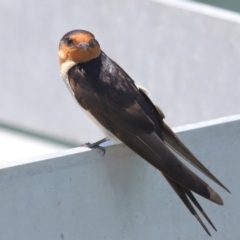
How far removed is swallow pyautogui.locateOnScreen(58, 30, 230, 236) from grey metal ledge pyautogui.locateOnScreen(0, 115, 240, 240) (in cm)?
7

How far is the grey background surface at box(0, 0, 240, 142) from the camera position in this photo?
4621 millimetres

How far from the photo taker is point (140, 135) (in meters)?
2.52

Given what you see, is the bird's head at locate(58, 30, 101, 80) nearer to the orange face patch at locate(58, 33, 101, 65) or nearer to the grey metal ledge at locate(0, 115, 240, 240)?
the orange face patch at locate(58, 33, 101, 65)

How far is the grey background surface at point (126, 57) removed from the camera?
462 cm

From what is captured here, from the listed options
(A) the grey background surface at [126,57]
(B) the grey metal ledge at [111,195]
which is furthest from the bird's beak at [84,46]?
(A) the grey background surface at [126,57]

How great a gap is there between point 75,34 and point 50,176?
0.98 metres

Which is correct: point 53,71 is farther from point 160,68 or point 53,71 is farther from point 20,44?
point 160,68

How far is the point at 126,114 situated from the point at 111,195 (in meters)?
0.43

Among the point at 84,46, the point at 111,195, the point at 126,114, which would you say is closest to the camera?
the point at 111,195

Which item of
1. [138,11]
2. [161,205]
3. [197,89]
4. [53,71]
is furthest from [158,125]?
[53,71]

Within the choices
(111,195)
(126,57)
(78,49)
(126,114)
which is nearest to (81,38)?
(78,49)

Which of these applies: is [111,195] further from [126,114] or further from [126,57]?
[126,57]

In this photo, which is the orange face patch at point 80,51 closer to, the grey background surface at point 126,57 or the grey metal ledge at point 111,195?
the grey metal ledge at point 111,195

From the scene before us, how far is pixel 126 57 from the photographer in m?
5.12
